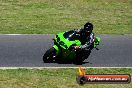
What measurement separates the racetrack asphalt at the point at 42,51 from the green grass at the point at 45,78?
3.24 ft

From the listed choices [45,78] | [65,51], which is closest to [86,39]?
[65,51]

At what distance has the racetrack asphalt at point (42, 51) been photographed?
55.2 ft

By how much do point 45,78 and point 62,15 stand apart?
1172 cm

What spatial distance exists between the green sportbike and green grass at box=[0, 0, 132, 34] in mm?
4890

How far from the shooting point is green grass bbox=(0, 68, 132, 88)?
44.6 ft

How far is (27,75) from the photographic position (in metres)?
14.7

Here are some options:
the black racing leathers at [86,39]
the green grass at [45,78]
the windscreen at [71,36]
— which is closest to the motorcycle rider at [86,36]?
the black racing leathers at [86,39]

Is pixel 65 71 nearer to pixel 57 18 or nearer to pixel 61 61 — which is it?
pixel 61 61

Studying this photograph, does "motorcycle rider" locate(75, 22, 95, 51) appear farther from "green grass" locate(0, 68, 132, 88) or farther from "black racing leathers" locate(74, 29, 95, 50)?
"green grass" locate(0, 68, 132, 88)

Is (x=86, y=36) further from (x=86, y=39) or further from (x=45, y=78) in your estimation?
(x=45, y=78)

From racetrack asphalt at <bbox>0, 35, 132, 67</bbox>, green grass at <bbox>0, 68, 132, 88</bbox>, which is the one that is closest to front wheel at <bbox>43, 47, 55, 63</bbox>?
racetrack asphalt at <bbox>0, 35, 132, 67</bbox>

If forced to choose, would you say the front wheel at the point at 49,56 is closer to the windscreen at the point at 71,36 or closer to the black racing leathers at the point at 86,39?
the windscreen at the point at 71,36

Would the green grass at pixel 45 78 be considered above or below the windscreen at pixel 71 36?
below

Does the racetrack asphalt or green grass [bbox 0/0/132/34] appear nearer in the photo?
the racetrack asphalt
